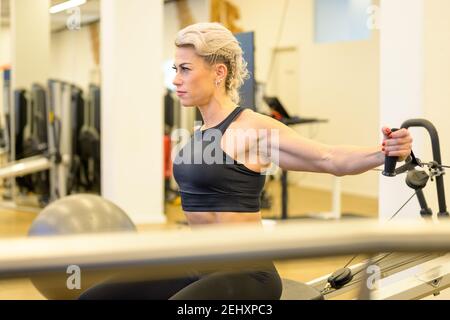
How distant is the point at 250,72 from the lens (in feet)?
11.5

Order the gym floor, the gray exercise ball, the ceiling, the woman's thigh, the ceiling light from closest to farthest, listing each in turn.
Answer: the woman's thigh, the gray exercise ball, the ceiling light, the gym floor, the ceiling

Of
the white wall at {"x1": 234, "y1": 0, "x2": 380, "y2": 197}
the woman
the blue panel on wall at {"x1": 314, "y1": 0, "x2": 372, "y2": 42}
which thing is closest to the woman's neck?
the woman

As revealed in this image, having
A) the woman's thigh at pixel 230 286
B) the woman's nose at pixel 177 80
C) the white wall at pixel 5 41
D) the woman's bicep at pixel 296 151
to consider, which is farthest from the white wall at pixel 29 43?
the woman's thigh at pixel 230 286

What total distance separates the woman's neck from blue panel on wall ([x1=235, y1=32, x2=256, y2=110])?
0.98 metres

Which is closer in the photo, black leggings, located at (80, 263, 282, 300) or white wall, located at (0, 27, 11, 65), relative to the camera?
black leggings, located at (80, 263, 282, 300)

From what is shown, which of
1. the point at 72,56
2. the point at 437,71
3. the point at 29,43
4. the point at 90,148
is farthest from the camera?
the point at 72,56

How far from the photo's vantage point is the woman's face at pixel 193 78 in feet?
6.78

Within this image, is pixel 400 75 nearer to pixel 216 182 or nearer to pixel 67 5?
pixel 216 182

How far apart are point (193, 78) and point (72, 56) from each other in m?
8.29

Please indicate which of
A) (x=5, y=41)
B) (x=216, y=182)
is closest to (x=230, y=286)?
(x=216, y=182)

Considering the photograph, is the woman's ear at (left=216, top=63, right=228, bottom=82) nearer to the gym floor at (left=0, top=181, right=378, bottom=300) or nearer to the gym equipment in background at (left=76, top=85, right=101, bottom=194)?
the gym floor at (left=0, top=181, right=378, bottom=300)

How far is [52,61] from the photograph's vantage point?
9398mm

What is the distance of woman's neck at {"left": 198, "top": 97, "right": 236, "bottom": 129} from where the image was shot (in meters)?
2.08
